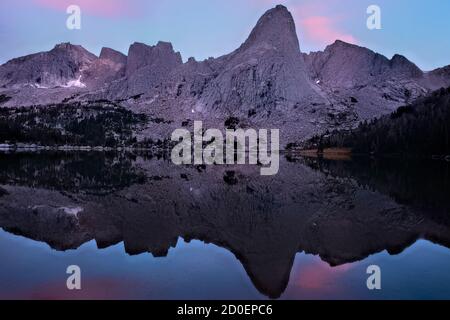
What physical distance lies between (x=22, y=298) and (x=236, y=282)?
640cm

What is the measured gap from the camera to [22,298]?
12.7 meters

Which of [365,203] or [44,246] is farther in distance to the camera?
[365,203]

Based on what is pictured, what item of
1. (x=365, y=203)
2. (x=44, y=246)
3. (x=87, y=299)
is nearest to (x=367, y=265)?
(x=87, y=299)

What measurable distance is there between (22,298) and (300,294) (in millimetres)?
8058

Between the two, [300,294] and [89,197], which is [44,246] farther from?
[89,197]

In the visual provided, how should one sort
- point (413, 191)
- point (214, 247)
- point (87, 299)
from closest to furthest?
point (87, 299) < point (214, 247) < point (413, 191)

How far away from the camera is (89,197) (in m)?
36.3

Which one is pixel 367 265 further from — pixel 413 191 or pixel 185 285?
pixel 413 191
